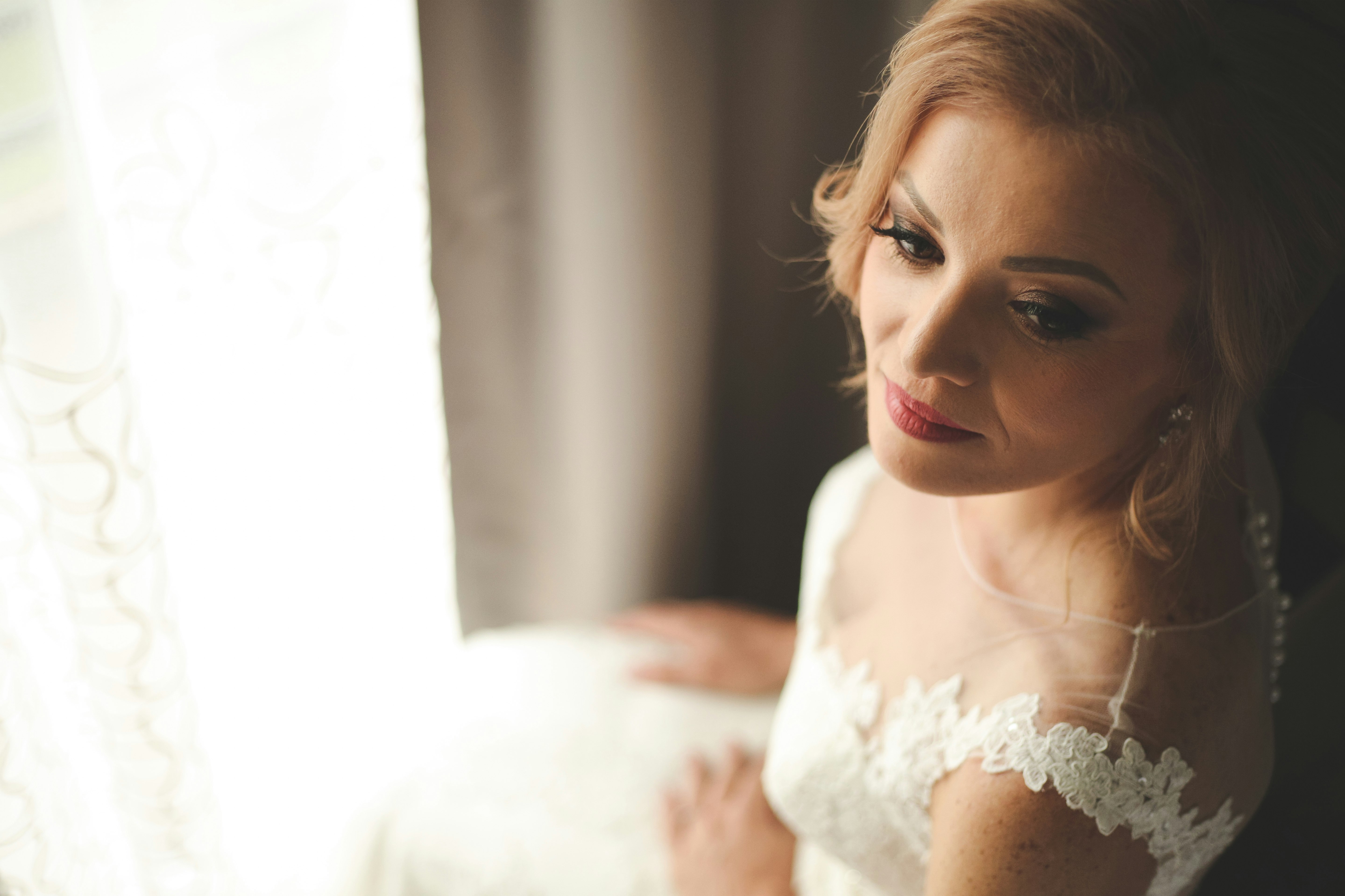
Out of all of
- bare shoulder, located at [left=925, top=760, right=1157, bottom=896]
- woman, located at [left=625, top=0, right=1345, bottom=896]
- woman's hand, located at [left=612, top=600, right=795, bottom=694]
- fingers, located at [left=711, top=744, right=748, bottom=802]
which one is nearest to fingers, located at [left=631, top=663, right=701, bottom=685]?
woman's hand, located at [left=612, top=600, right=795, bottom=694]

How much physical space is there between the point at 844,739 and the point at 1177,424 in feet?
1.29

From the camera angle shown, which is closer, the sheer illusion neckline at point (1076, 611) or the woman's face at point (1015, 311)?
the woman's face at point (1015, 311)

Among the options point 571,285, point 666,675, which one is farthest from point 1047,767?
point 571,285

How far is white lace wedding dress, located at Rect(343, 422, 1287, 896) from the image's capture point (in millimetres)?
626

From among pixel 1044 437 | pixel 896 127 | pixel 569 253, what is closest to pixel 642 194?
pixel 569 253

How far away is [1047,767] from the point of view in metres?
0.61

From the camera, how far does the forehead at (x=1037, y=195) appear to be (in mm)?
529

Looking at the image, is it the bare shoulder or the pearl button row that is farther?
the pearl button row

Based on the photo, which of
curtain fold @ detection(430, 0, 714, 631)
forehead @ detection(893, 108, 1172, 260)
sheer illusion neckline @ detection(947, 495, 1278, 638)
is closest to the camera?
forehead @ detection(893, 108, 1172, 260)

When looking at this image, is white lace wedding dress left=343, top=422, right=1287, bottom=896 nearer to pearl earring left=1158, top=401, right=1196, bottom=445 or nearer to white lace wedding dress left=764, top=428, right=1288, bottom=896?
white lace wedding dress left=764, top=428, right=1288, bottom=896

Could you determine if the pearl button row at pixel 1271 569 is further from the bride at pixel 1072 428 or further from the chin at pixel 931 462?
the chin at pixel 931 462

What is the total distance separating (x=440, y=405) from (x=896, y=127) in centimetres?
77

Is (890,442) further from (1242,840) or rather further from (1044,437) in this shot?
(1242,840)

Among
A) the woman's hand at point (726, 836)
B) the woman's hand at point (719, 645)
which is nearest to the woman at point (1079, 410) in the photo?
the woman's hand at point (726, 836)
